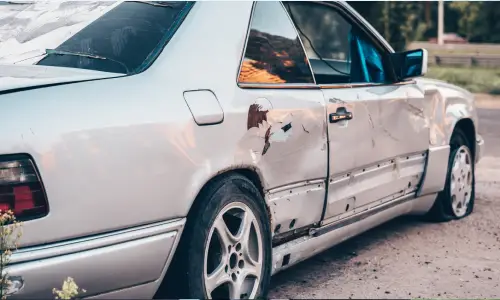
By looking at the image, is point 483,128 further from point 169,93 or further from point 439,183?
point 169,93

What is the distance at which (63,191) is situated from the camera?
3.05 meters

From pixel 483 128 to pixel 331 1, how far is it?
7.25 metres

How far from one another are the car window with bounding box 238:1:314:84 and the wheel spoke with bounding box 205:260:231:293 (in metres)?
0.88

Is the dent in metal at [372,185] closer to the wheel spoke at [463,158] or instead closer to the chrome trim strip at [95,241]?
the wheel spoke at [463,158]

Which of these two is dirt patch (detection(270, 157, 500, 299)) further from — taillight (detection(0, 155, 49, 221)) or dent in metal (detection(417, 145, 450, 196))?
taillight (detection(0, 155, 49, 221))

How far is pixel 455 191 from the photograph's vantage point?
6211mm

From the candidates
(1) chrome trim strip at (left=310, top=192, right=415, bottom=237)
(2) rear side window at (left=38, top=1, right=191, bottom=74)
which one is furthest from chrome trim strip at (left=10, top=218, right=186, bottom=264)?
(1) chrome trim strip at (left=310, top=192, right=415, bottom=237)

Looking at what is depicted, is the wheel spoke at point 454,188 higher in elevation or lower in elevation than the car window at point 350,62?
lower

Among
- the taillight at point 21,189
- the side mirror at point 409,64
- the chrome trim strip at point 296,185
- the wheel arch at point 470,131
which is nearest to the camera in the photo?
the taillight at point 21,189

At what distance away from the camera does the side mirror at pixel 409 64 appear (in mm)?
5332

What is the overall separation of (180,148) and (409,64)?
7.81 ft

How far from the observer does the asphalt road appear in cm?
450

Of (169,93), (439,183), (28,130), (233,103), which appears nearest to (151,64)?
(169,93)

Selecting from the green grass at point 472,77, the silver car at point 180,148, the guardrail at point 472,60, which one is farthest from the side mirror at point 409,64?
the guardrail at point 472,60
